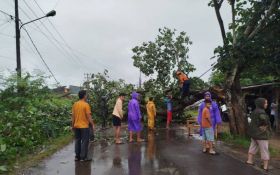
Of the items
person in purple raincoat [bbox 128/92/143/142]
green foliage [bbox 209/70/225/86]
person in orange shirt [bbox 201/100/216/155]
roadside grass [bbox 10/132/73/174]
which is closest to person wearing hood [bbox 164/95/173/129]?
green foliage [bbox 209/70/225/86]

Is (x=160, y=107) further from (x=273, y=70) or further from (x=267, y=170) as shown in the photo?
(x=267, y=170)

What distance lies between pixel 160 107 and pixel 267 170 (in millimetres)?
12719

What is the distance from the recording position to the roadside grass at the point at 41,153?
10152mm

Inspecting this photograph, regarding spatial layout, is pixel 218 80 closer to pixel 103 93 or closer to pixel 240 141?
pixel 103 93

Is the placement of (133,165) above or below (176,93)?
below

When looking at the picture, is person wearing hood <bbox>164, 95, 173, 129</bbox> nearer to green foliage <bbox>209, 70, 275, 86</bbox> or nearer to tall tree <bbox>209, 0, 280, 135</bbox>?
green foliage <bbox>209, 70, 275, 86</bbox>

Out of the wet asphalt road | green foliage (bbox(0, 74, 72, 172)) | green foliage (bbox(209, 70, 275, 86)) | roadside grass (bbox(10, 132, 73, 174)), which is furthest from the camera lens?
green foliage (bbox(209, 70, 275, 86))

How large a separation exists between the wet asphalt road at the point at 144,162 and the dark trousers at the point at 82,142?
1.00 ft

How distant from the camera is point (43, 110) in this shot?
16922mm

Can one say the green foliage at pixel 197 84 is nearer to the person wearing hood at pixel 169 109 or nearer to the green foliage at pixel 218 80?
the green foliage at pixel 218 80

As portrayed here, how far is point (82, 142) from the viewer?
10797 millimetres

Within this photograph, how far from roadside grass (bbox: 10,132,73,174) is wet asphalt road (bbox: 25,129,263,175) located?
260 mm

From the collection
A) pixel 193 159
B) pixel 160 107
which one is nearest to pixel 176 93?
pixel 160 107

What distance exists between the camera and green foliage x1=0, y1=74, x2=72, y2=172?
12.0 metres
